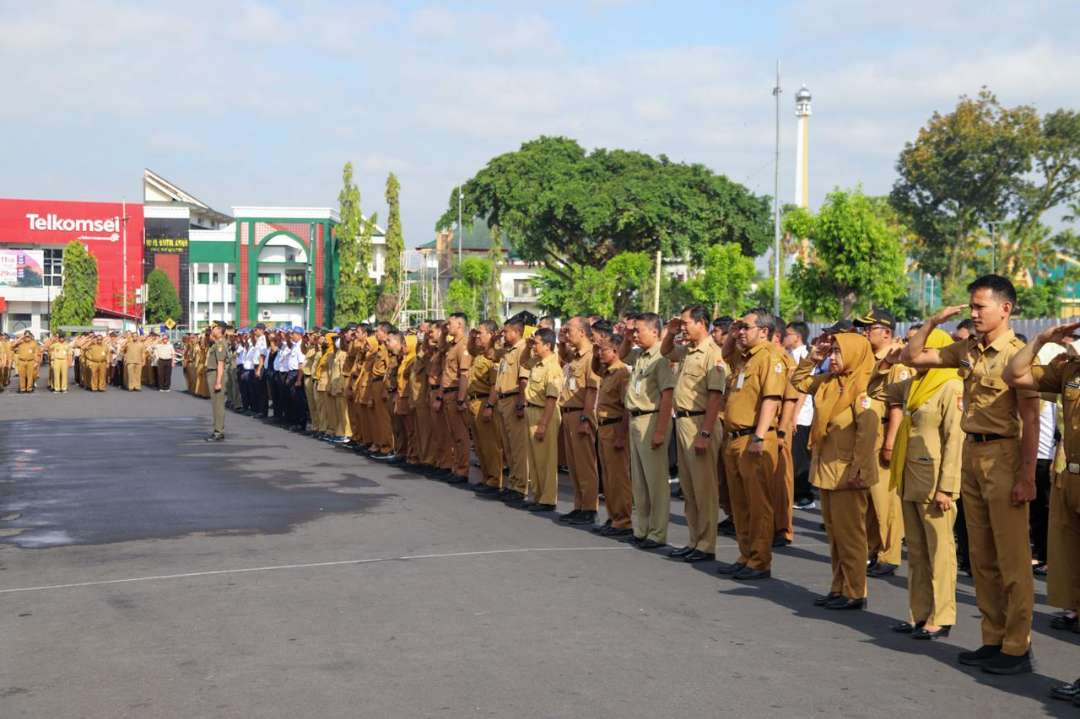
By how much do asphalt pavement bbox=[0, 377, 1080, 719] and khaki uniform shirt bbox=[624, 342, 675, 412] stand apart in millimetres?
1256

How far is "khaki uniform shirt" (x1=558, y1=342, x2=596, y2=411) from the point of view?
12.5 meters

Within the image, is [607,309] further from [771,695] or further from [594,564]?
[771,695]

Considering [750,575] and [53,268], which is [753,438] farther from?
[53,268]

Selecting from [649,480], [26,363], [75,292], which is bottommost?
[26,363]

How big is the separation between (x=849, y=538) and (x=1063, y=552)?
148 cm

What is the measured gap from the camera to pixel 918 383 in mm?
7949

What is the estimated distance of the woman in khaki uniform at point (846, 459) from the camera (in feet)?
27.0

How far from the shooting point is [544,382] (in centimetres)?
1323

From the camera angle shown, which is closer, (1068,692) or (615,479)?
(1068,692)

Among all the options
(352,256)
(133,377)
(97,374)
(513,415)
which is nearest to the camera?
(513,415)

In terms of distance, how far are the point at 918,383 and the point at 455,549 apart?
4240mm

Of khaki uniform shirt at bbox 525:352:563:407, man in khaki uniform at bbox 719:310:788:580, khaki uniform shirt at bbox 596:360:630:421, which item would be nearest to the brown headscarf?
man in khaki uniform at bbox 719:310:788:580

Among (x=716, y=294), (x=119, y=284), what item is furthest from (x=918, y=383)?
Result: (x=119, y=284)

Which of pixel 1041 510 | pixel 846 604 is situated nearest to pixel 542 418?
pixel 1041 510
